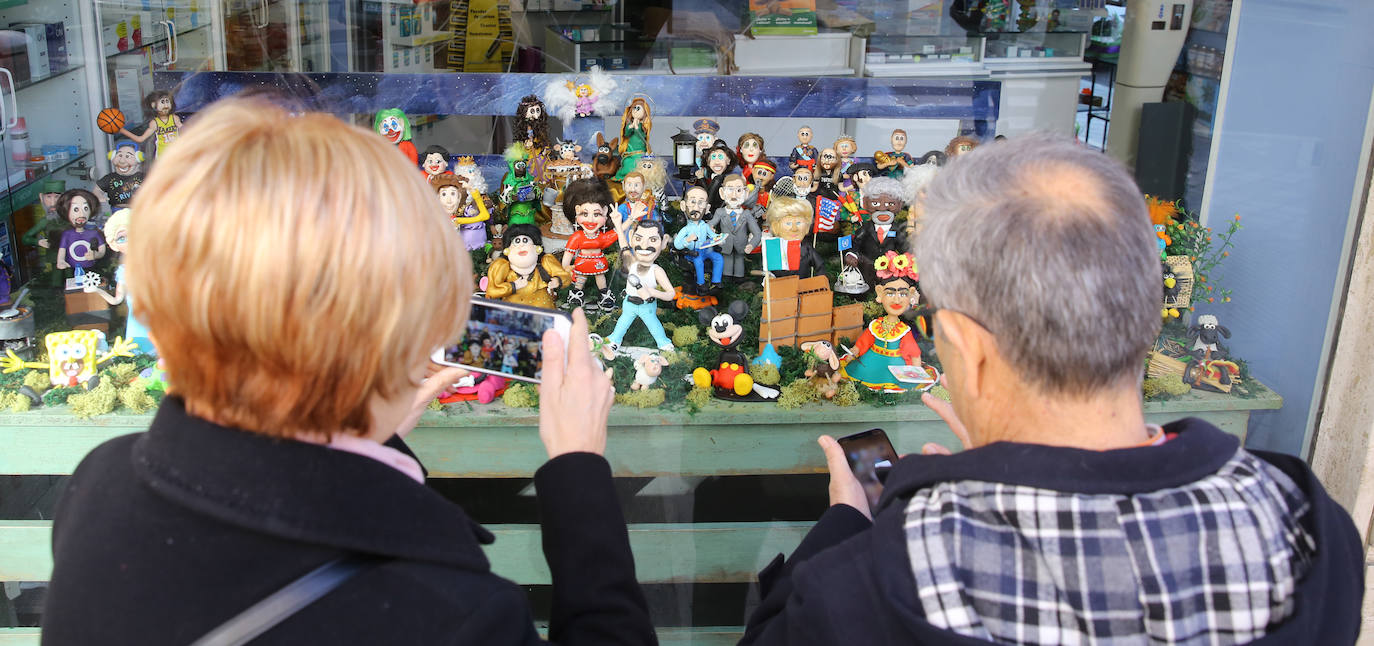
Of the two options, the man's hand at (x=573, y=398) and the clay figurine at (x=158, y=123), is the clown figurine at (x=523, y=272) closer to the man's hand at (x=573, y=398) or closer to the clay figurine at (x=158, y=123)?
the clay figurine at (x=158, y=123)

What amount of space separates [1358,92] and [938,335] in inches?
66.8

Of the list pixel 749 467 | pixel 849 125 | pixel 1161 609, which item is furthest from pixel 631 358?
pixel 1161 609

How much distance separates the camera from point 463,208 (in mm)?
3127

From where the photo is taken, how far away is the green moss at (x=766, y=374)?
2488 mm

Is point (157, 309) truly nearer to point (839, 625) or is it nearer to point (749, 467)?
point (839, 625)

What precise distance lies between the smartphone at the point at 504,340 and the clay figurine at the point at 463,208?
1798 millimetres

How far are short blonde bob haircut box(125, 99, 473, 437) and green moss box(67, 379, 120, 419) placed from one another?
1634mm

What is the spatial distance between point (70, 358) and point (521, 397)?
1117 mm

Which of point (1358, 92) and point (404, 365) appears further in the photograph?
point (1358, 92)

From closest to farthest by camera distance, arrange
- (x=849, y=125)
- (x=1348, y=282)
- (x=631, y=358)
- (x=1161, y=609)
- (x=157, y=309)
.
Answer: (x=157, y=309)
(x=1161, y=609)
(x=1348, y=282)
(x=631, y=358)
(x=849, y=125)

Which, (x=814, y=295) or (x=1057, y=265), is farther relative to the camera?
(x=814, y=295)

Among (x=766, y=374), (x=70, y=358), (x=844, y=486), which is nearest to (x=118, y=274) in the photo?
(x=70, y=358)

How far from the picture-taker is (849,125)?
12.1 ft

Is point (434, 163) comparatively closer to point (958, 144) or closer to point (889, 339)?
point (889, 339)
